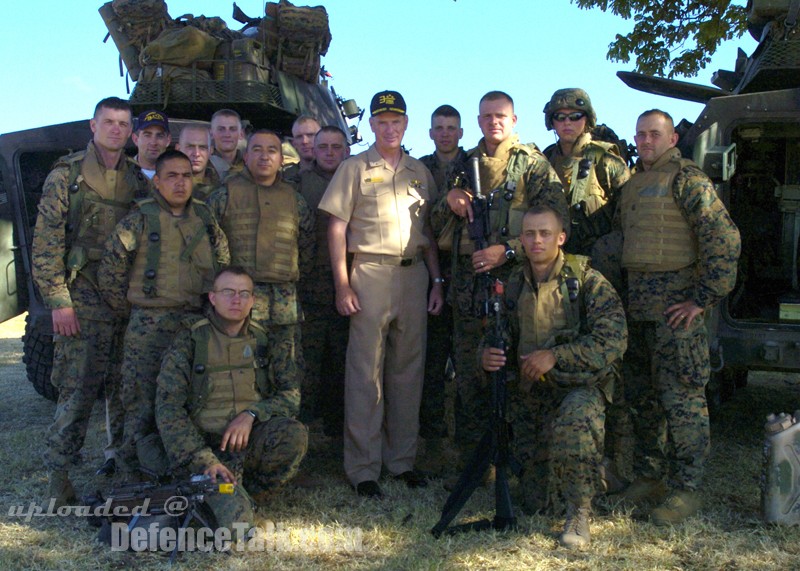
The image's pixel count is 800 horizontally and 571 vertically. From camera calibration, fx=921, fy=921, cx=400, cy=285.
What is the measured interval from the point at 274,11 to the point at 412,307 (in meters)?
4.72

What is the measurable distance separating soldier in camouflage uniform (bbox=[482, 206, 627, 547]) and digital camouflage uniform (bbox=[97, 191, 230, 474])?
154 centimetres

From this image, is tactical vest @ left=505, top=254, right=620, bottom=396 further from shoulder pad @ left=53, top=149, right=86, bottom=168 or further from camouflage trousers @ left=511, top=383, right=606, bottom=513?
shoulder pad @ left=53, top=149, right=86, bottom=168

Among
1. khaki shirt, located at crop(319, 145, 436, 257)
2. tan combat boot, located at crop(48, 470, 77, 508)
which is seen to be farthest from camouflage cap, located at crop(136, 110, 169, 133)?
tan combat boot, located at crop(48, 470, 77, 508)

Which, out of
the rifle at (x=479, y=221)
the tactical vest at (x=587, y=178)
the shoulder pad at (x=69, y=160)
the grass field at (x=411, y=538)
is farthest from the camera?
the tactical vest at (x=587, y=178)

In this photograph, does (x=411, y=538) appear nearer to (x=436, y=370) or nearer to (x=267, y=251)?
(x=436, y=370)

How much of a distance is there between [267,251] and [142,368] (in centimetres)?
87

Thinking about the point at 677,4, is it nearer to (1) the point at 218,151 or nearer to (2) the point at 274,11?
(2) the point at 274,11

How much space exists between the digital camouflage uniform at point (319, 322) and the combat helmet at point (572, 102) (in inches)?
55.4

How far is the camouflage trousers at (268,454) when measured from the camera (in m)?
4.30

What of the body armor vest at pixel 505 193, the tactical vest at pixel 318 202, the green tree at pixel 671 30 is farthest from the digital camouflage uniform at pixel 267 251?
the green tree at pixel 671 30

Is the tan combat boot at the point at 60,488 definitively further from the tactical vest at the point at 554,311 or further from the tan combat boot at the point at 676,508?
the tan combat boot at the point at 676,508

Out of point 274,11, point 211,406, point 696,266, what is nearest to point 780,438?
point 696,266

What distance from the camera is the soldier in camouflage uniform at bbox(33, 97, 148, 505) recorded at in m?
4.55

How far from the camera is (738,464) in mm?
5262
